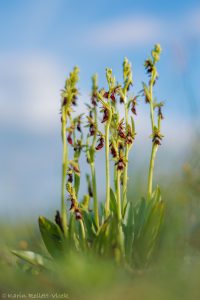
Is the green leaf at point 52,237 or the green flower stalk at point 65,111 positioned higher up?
the green flower stalk at point 65,111

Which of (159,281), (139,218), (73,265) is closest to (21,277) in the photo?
(73,265)

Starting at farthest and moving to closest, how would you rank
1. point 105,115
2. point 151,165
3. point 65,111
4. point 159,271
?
point 151,165, point 105,115, point 65,111, point 159,271

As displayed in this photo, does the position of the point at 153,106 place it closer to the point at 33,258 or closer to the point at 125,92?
the point at 125,92

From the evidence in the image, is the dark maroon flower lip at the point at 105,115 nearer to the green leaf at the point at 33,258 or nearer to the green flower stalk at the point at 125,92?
the green flower stalk at the point at 125,92

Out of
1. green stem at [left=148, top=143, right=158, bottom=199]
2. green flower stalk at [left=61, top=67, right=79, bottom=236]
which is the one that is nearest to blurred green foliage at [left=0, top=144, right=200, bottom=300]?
green stem at [left=148, top=143, right=158, bottom=199]

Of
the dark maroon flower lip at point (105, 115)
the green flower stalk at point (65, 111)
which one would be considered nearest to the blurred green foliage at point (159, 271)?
the green flower stalk at point (65, 111)

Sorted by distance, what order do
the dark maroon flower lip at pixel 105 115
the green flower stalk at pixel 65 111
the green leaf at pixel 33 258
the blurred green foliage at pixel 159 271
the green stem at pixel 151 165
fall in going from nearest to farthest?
the blurred green foliage at pixel 159 271 → the green flower stalk at pixel 65 111 → the green leaf at pixel 33 258 → the dark maroon flower lip at pixel 105 115 → the green stem at pixel 151 165

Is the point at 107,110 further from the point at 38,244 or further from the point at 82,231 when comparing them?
the point at 38,244

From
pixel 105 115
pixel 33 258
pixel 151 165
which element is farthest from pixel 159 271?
pixel 105 115

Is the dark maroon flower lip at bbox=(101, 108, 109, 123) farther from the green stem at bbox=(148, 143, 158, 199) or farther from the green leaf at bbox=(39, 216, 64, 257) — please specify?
the green leaf at bbox=(39, 216, 64, 257)
